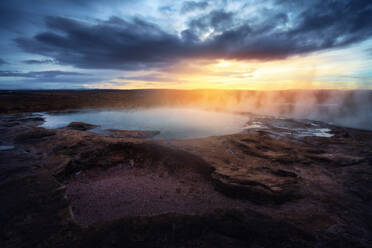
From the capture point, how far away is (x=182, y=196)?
5.48 m

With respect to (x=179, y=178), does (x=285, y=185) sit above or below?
above

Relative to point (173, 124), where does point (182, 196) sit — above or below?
below

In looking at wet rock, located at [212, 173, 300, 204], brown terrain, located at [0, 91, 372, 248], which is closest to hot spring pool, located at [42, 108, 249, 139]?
brown terrain, located at [0, 91, 372, 248]

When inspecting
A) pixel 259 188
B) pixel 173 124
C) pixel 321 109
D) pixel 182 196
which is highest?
pixel 321 109

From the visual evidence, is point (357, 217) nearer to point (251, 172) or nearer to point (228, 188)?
point (251, 172)

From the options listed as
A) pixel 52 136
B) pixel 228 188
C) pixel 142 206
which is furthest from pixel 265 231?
pixel 52 136

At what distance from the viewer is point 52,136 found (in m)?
11.2

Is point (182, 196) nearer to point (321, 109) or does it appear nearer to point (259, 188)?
point (259, 188)

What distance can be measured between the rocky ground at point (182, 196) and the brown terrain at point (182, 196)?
28 millimetres

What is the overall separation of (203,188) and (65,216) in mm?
4267

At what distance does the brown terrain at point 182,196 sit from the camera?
12.0 ft

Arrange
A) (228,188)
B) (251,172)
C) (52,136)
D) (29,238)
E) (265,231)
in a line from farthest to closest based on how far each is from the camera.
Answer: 1. (52,136)
2. (251,172)
3. (228,188)
4. (265,231)
5. (29,238)

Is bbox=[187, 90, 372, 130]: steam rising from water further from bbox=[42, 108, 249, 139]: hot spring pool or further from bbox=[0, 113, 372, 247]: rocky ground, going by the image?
bbox=[0, 113, 372, 247]: rocky ground

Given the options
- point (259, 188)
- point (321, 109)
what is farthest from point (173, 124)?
point (321, 109)
